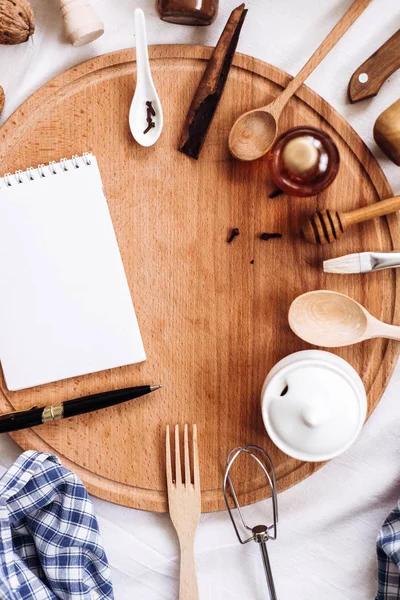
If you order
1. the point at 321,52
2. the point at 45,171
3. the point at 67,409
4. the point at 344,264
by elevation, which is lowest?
the point at 67,409

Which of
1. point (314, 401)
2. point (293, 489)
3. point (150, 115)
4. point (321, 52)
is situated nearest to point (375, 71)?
point (321, 52)

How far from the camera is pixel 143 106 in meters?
0.70

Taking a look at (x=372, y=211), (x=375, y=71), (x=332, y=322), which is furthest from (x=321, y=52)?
(x=332, y=322)

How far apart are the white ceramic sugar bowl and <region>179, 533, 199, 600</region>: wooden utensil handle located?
0.66 feet

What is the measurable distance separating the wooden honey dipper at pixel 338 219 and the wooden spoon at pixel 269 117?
11 centimetres

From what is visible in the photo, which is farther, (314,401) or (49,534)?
(49,534)

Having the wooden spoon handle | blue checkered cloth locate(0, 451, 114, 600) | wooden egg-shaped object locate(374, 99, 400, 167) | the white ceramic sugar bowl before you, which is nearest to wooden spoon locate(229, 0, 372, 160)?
the wooden spoon handle

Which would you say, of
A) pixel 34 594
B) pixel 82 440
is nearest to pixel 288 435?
pixel 82 440

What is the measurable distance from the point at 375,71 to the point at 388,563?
0.63 m

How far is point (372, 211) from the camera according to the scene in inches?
26.8

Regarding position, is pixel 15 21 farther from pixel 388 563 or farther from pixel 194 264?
pixel 388 563

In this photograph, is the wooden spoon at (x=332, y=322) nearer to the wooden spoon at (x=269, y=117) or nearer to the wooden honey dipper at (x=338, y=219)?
the wooden honey dipper at (x=338, y=219)

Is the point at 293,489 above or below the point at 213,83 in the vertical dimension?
below

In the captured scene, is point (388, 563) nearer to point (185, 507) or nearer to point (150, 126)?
point (185, 507)
